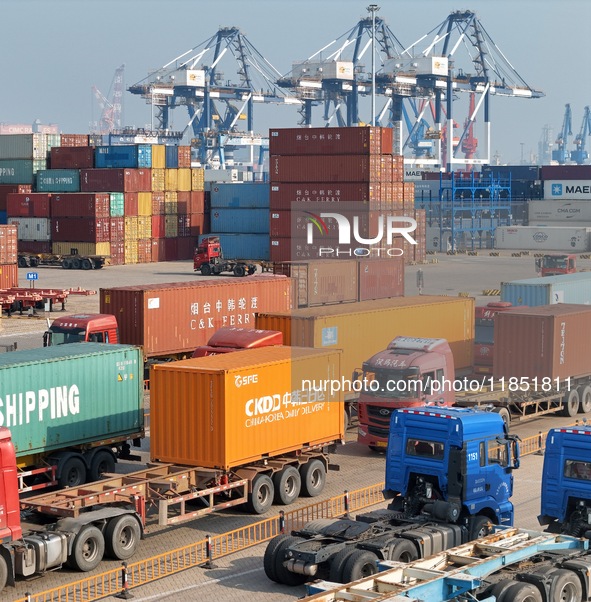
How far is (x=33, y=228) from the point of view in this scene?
284 ft

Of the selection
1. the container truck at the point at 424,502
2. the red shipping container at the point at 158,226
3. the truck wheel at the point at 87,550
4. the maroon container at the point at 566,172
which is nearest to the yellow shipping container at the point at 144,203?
the red shipping container at the point at 158,226

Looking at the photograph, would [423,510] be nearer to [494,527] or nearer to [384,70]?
[494,527]

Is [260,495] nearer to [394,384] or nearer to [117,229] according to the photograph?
[394,384]

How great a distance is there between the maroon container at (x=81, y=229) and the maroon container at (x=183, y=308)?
44.1 meters

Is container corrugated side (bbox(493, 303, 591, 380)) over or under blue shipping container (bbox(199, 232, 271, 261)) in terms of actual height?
under

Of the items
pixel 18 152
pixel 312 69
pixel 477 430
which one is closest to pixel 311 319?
pixel 477 430

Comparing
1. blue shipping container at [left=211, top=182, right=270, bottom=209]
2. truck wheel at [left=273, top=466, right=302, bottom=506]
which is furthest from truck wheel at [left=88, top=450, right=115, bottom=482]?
blue shipping container at [left=211, top=182, right=270, bottom=209]

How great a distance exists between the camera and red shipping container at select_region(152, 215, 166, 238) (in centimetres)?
8945

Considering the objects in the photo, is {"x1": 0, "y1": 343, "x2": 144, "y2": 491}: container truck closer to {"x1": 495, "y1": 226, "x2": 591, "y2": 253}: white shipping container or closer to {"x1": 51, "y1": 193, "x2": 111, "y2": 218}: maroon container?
{"x1": 51, "y1": 193, "x2": 111, "y2": 218}: maroon container

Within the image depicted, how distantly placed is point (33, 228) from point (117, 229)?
6.65m

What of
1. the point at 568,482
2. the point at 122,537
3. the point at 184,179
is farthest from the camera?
the point at 184,179

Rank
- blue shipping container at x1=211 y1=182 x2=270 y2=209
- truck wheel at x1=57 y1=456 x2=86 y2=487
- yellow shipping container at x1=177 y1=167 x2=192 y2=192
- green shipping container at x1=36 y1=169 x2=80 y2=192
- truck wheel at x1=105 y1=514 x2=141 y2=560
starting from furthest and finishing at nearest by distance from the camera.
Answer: yellow shipping container at x1=177 y1=167 x2=192 y2=192 → green shipping container at x1=36 y1=169 x2=80 y2=192 → blue shipping container at x1=211 y1=182 x2=270 y2=209 → truck wheel at x1=57 y1=456 x2=86 y2=487 → truck wheel at x1=105 y1=514 x2=141 y2=560

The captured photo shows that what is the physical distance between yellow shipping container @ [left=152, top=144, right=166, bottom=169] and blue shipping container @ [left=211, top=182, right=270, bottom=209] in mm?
4654

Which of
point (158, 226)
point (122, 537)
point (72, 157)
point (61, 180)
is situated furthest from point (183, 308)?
point (72, 157)
